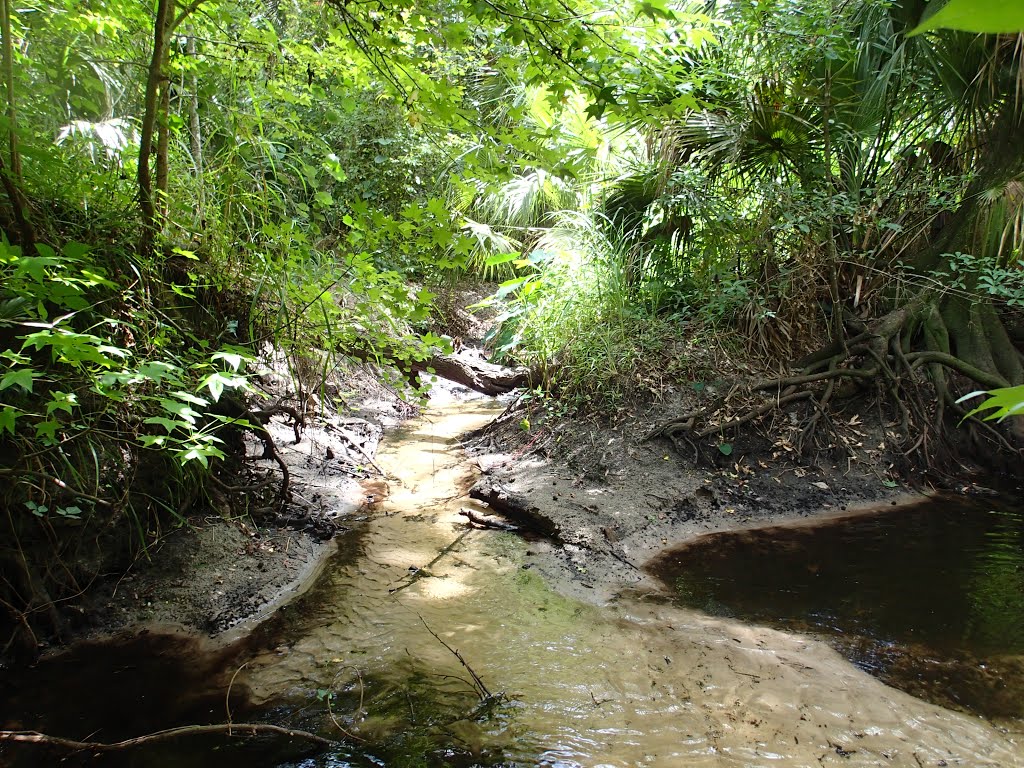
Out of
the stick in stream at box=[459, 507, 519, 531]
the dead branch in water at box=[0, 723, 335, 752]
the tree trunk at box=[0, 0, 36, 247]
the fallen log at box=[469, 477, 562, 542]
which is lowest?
the dead branch in water at box=[0, 723, 335, 752]

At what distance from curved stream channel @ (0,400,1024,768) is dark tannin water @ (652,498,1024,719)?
0.19 metres

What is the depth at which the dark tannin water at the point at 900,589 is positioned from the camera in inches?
109

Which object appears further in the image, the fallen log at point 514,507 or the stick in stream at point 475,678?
the fallen log at point 514,507

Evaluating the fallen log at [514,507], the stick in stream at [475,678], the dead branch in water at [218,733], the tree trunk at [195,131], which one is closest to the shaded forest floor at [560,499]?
the fallen log at [514,507]

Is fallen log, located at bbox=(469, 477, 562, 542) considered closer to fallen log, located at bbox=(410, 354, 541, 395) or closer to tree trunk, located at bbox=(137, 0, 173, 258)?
tree trunk, located at bbox=(137, 0, 173, 258)

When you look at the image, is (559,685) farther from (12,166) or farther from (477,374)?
(477,374)

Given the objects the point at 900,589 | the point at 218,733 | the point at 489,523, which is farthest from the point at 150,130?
the point at 900,589

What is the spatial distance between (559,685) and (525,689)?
0.51 feet

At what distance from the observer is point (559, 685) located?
8.93ft

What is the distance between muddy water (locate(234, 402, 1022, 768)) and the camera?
232 cm

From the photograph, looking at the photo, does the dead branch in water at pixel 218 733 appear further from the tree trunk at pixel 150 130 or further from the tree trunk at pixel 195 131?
the tree trunk at pixel 195 131

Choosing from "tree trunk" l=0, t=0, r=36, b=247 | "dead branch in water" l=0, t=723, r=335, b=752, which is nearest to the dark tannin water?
"dead branch in water" l=0, t=723, r=335, b=752

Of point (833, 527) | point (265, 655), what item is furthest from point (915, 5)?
point (265, 655)

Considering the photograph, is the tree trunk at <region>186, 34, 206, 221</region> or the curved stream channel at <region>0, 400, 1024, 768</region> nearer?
the curved stream channel at <region>0, 400, 1024, 768</region>
